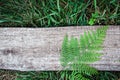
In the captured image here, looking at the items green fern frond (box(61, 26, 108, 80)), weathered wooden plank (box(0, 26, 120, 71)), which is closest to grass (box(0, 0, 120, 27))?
weathered wooden plank (box(0, 26, 120, 71))

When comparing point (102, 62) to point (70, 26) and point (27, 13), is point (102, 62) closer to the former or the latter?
point (70, 26)

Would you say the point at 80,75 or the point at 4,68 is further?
the point at 4,68

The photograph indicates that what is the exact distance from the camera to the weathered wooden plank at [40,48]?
2.94 meters

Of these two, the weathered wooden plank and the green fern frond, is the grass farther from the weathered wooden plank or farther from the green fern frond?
the green fern frond

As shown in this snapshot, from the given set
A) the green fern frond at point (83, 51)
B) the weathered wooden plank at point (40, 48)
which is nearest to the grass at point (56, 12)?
the weathered wooden plank at point (40, 48)

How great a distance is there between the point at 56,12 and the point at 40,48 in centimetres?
49

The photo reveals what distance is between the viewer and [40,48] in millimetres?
3037

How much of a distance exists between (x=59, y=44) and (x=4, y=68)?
0.76 meters

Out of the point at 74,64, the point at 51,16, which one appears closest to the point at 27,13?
the point at 51,16

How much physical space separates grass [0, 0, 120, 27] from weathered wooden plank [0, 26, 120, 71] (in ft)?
0.45

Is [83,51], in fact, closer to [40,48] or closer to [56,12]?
[40,48]

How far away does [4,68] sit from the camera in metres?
3.17

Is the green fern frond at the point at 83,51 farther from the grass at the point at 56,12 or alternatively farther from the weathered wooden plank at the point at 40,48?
the grass at the point at 56,12

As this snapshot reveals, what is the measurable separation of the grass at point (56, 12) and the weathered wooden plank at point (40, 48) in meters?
0.14
